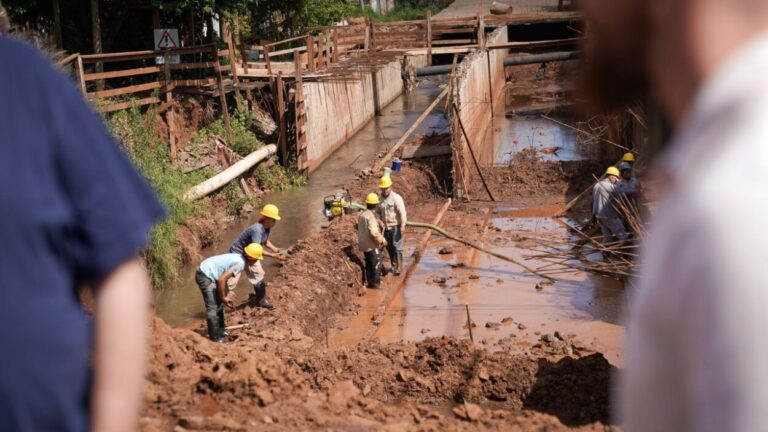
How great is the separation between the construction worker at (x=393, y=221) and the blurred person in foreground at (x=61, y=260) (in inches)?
541

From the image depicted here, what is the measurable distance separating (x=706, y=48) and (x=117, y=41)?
23.6 metres

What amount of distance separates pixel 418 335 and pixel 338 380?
3455 millimetres

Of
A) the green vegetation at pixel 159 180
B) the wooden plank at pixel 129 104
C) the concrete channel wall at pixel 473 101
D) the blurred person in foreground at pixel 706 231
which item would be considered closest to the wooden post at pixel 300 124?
the green vegetation at pixel 159 180

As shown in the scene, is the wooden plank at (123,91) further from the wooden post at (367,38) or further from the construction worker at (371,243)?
the wooden post at (367,38)

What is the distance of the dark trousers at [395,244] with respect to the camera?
1528cm

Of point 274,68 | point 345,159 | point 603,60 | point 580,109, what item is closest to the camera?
point 603,60

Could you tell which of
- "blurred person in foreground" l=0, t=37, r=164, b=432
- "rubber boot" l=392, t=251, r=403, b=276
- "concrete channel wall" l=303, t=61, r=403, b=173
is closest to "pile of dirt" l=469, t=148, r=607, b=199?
"concrete channel wall" l=303, t=61, r=403, b=173

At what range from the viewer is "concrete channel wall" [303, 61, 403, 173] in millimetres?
23828

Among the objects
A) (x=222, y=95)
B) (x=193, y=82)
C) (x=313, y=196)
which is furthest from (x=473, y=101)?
(x=193, y=82)

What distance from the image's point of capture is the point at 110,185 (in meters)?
1.51

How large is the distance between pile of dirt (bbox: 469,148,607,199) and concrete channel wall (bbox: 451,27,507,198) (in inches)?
23.5

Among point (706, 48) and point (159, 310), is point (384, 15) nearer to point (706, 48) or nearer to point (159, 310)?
point (159, 310)

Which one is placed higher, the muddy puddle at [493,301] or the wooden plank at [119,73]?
the wooden plank at [119,73]

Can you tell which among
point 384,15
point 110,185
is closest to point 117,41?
point 110,185
